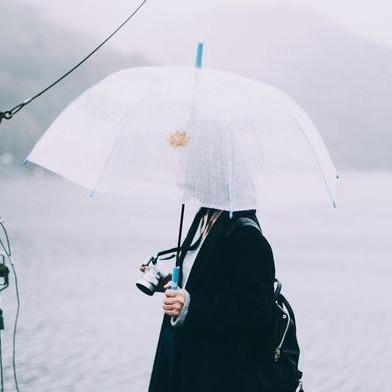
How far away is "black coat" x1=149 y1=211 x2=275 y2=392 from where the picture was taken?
248 centimetres

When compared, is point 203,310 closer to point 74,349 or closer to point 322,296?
point 74,349

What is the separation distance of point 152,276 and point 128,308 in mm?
7009

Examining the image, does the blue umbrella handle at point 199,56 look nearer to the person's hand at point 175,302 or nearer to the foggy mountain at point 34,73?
the person's hand at point 175,302

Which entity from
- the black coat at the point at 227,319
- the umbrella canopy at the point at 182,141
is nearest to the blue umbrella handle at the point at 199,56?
the umbrella canopy at the point at 182,141

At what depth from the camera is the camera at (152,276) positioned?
110 inches

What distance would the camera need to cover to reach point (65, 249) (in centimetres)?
1680

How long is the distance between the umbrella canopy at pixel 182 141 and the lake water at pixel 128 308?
3448mm

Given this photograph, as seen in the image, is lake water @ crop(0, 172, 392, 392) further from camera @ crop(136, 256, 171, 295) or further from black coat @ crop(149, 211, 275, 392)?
black coat @ crop(149, 211, 275, 392)

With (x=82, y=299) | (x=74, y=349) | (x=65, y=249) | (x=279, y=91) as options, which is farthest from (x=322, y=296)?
(x=279, y=91)

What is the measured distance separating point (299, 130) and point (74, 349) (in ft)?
15.9

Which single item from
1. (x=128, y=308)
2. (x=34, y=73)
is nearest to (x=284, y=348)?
(x=128, y=308)

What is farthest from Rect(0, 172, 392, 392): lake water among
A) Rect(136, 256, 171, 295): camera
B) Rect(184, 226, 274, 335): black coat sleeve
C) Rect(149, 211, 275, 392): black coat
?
Rect(184, 226, 274, 335): black coat sleeve

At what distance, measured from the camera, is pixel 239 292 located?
248 cm

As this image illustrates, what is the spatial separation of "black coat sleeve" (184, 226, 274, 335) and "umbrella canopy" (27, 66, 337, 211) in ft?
0.51
